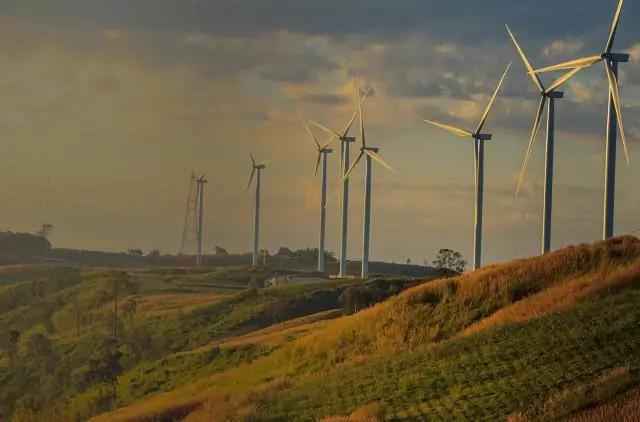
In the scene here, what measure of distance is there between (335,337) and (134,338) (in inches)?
2975

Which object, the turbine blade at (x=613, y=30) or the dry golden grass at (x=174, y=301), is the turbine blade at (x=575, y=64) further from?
the dry golden grass at (x=174, y=301)

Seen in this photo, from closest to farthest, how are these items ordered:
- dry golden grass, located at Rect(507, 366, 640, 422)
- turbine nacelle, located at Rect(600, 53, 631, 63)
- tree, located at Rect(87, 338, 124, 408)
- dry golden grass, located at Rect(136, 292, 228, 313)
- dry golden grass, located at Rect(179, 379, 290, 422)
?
dry golden grass, located at Rect(507, 366, 640, 422) → dry golden grass, located at Rect(179, 379, 290, 422) → turbine nacelle, located at Rect(600, 53, 631, 63) → tree, located at Rect(87, 338, 124, 408) → dry golden grass, located at Rect(136, 292, 228, 313)

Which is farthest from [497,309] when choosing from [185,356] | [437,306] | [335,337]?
[185,356]

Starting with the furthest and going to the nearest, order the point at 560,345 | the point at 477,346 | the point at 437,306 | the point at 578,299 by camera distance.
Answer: the point at 437,306 < the point at 578,299 < the point at 477,346 < the point at 560,345

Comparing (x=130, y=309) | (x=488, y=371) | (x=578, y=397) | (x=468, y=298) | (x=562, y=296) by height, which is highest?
(x=562, y=296)

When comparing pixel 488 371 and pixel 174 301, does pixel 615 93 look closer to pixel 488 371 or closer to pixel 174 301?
pixel 488 371

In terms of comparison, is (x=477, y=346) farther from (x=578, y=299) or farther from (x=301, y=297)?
(x=301, y=297)

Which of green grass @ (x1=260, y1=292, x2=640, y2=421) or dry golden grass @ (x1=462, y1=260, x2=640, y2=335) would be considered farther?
dry golden grass @ (x1=462, y1=260, x2=640, y2=335)

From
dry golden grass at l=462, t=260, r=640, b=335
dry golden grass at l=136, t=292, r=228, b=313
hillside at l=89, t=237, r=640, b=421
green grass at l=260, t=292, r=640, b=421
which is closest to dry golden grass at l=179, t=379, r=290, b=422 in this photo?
hillside at l=89, t=237, r=640, b=421

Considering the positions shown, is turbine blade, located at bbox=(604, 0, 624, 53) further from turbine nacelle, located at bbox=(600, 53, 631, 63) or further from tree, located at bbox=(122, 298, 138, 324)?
tree, located at bbox=(122, 298, 138, 324)

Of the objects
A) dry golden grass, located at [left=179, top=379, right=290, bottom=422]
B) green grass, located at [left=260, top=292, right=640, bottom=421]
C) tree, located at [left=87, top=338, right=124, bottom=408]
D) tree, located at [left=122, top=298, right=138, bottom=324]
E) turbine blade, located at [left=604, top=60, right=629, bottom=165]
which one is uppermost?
turbine blade, located at [left=604, top=60, right=629, bottom=165]

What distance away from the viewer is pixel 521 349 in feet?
131

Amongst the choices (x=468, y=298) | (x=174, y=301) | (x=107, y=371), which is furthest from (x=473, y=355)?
(x=174, y=301)

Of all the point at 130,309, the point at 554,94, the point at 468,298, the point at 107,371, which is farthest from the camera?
the point at 130,309
